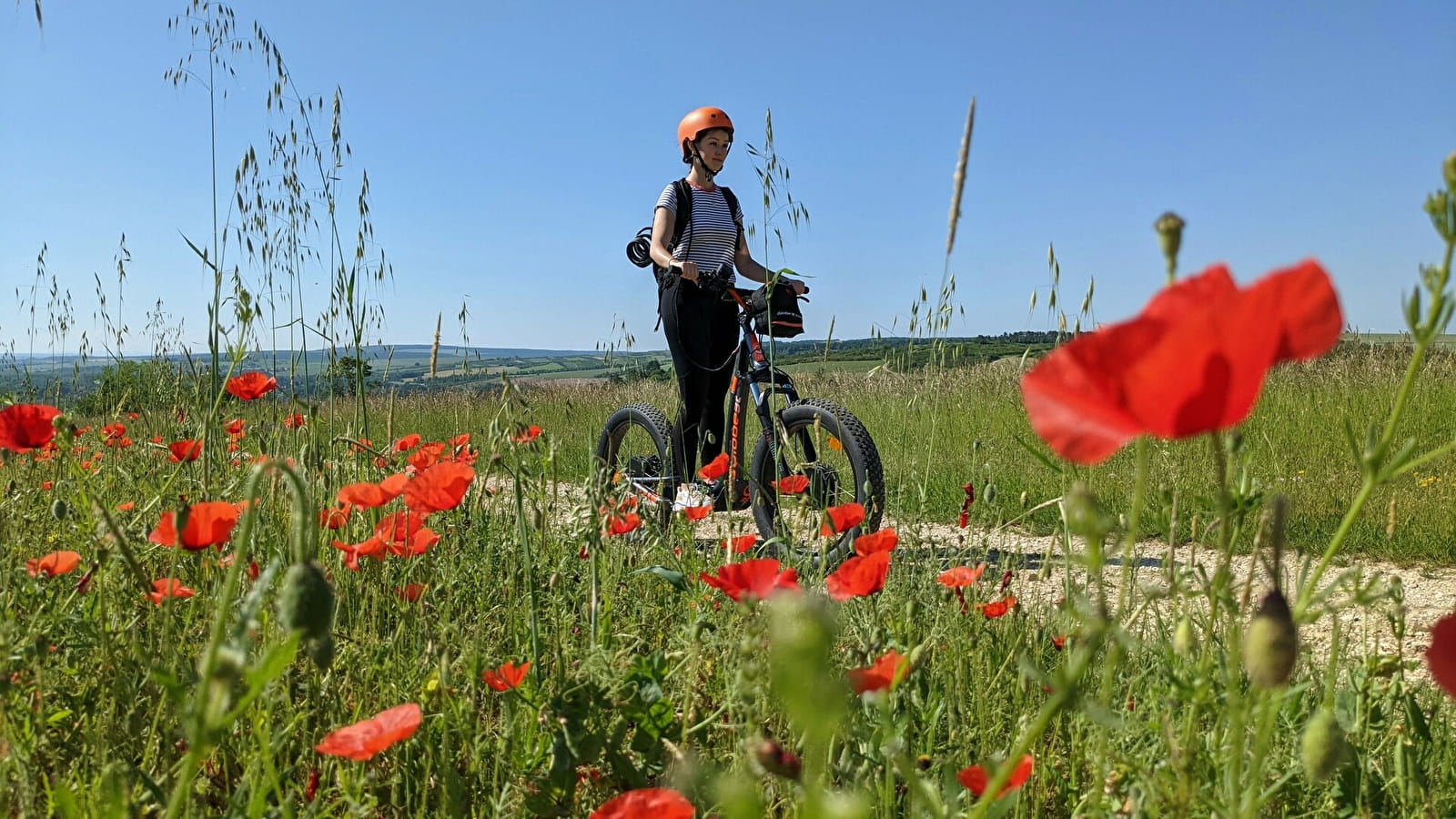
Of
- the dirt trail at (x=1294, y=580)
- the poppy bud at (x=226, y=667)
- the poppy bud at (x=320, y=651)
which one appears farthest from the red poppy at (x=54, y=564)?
the poppy bud at (x=226, y=667)

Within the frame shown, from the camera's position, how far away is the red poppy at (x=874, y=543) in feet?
4.82

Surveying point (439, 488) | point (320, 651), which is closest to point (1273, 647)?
point (320, 651)

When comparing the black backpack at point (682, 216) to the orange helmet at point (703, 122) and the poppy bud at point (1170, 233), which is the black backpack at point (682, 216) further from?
the poppy bud at point (1170, 233)

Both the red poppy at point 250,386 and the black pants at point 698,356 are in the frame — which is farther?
the black pants at point 698,356

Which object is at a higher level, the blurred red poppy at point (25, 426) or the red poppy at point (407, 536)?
the blurred red poppy at point (25, 426)

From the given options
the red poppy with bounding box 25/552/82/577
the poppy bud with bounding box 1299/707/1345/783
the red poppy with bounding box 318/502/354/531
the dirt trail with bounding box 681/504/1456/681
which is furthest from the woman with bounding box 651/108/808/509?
the poppy bud with bounding box 1299/707/1345/783

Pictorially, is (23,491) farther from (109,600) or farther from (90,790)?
(90,790)

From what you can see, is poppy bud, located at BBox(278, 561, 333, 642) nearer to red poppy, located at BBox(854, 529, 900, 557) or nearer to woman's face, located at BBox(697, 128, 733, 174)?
red poppy, located at BBox(854, 529, 900, 557)

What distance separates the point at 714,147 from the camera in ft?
14.0

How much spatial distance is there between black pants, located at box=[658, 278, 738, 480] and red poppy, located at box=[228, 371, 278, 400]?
2.10 m

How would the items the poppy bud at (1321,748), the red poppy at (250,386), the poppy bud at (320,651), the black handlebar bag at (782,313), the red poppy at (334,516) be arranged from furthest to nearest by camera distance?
the black handlebar bag at (782,313) < the red poppy at (250,386) < the red poppy at (334,516) < the poppy bud at (320,651) < the poppy bud at (1321,748)

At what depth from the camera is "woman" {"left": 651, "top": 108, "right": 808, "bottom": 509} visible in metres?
4.25

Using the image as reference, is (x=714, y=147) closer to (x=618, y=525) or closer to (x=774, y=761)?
(x=618, y=525)

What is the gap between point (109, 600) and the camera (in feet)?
5.80
